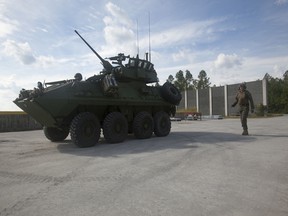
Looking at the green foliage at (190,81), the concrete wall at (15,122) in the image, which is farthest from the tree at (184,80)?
the concrete wall at (15,122)

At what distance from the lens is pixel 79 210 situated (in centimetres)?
421

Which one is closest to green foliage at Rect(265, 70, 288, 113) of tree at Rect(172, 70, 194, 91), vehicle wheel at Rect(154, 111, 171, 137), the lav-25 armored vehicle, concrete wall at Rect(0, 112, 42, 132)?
tree at Rect(172, 70, 194, 91)

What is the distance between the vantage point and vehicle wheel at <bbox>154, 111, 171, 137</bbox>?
→ 13.9 meters

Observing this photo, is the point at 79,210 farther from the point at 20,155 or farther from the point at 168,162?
the point at 20,155

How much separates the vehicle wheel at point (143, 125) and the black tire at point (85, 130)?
6.97 ft

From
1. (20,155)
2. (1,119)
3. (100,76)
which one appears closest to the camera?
(20,155)

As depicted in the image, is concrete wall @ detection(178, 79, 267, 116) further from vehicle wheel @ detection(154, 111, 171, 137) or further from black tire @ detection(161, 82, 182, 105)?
vehicle wheel @ detection(154, 111, 171, 137)

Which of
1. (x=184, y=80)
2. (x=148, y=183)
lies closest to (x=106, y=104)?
(x=148, y=183)

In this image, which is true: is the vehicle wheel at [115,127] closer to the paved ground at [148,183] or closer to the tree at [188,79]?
the paved ground at [148,183]

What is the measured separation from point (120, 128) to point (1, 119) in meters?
12.7

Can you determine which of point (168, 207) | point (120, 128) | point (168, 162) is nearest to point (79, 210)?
point (168, 207)

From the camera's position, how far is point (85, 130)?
1060cm

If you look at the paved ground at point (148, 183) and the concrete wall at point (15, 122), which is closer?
the paved ground at point (148, 183)

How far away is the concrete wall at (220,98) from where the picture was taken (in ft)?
184
